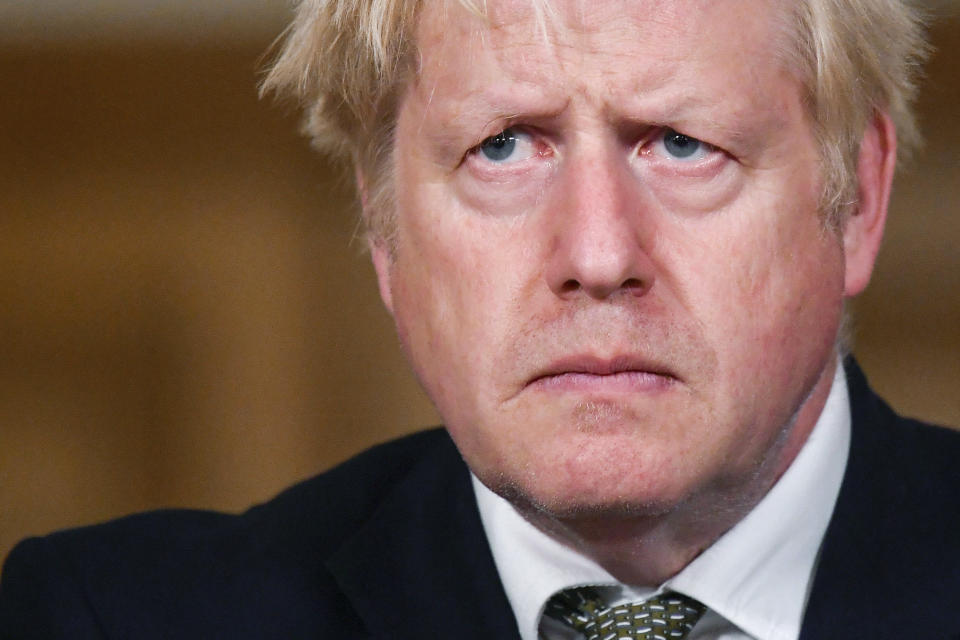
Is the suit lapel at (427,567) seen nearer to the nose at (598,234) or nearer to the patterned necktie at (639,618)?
the patterned necktie at (639,618)

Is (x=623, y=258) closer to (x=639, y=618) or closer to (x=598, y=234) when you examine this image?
(x=598, y=234)

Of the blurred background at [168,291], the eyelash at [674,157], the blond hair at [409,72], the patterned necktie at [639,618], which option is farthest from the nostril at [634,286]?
the blurred background at [168,291]

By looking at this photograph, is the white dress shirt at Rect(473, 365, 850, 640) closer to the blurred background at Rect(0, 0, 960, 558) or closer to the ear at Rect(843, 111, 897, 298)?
the ear at Rect(843, 111, 897, 298)

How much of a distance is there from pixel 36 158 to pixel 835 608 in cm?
276

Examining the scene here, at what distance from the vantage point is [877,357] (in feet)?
11.2

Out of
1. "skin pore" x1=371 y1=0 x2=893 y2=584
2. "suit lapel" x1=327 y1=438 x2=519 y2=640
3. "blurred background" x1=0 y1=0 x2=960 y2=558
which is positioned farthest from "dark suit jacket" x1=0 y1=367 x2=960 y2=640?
"blurred background" x1=0 y1=0 x2=960 y2=558

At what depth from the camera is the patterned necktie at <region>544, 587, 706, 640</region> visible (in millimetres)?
1459

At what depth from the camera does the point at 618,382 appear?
51.7 inches

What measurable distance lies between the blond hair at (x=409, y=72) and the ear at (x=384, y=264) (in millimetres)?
18

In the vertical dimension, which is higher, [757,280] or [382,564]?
[757,280]

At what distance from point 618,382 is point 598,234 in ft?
0.46

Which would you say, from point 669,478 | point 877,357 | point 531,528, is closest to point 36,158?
point 877,357

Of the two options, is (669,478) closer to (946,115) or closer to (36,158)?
(946,115)

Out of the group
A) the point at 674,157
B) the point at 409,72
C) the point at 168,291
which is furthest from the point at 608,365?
the point at 168,291
